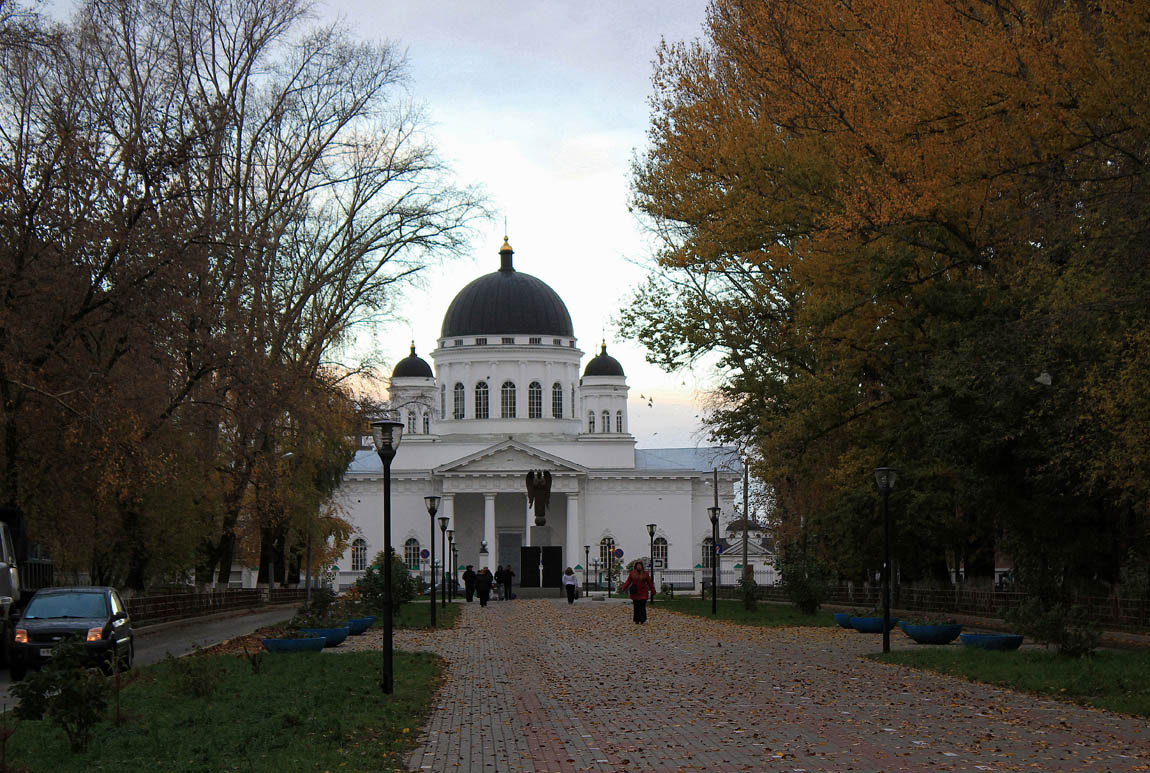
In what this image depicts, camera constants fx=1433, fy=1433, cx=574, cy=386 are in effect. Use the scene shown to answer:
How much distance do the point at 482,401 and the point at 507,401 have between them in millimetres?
1874

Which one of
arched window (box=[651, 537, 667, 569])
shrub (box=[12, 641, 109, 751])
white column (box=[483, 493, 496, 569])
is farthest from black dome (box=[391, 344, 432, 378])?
shrub (box=[12, 641, 109, 751])

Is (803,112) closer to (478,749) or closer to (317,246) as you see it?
(478,749)

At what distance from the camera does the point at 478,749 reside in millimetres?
12609

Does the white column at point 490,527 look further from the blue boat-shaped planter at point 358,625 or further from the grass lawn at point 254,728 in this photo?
the grass lawn at point 254,728

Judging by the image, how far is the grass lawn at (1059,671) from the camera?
A: 1538 cm

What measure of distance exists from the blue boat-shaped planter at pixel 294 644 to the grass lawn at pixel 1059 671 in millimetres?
9056

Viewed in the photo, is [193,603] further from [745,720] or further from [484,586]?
[745,720]

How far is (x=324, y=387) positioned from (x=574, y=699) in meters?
26.6

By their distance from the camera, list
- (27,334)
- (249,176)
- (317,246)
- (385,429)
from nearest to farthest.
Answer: (385,429), (27,334), (249,176), (317,246)

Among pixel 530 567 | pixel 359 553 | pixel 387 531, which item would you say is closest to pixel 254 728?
pixel 387 531

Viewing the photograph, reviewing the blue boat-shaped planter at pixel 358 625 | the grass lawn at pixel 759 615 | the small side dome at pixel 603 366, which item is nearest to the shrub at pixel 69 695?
the blue boat-shaped planter at pixel 358 625

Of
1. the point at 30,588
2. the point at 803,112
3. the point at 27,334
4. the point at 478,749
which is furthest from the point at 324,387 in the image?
the point at 478,749

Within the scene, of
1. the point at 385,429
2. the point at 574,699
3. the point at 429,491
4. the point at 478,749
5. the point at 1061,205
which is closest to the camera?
the point at 478,749

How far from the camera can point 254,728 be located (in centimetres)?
1296
